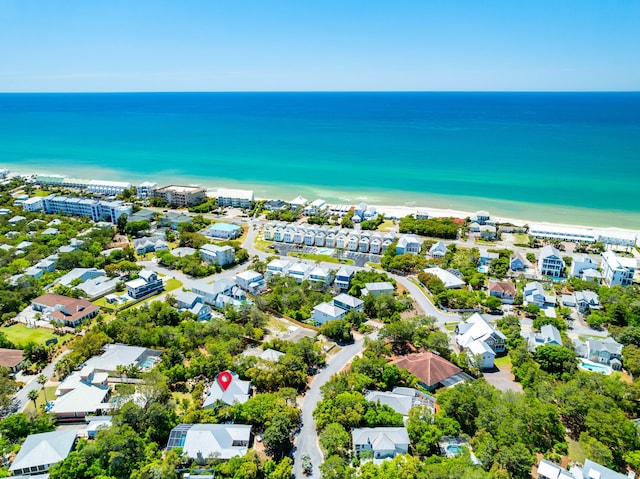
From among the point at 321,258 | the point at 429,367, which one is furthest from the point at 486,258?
the point at 429,367

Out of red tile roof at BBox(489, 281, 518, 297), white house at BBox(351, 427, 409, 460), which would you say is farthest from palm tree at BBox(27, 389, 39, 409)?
red tile roof at BBox(489, 281, 518, 297)

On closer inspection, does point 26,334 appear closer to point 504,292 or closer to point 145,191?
point 504,292

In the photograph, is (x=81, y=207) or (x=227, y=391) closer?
(x=227, y=391)

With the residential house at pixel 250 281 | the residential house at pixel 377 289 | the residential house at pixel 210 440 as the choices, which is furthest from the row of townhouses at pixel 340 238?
the residential house at pixel 210 440

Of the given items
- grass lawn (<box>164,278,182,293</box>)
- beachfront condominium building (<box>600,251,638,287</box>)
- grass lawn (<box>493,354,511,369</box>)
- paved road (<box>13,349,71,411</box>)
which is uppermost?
beachfront condominium building (<box>600,251,638,287</box>)

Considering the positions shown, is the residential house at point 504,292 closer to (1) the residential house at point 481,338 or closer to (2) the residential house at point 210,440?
(1) the residential house at point 481,338

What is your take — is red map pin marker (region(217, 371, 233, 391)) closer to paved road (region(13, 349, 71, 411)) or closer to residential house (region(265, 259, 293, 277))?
paved road (region(13, 349, 71, 411))

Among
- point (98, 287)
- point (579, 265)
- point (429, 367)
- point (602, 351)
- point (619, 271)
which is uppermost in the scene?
point (619, 271)
